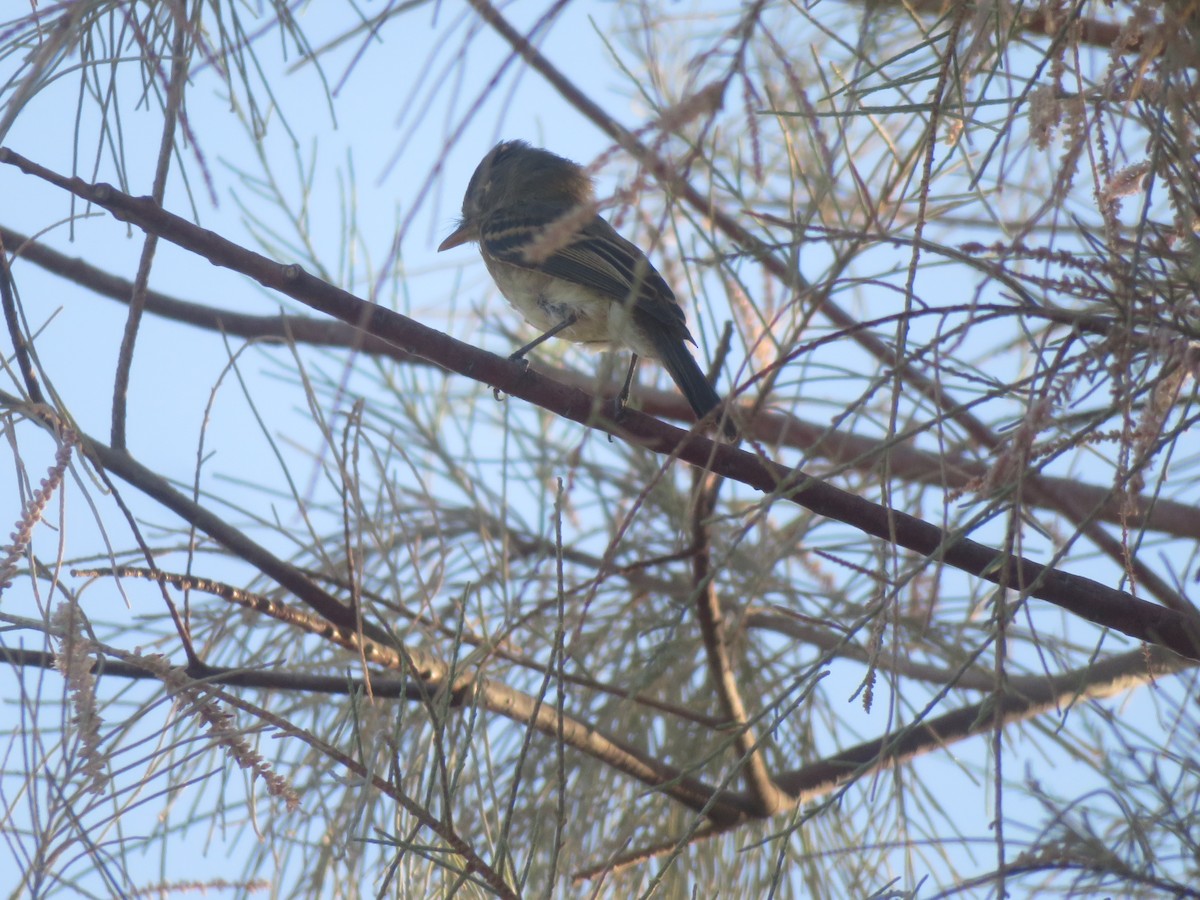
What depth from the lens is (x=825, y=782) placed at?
107 inches

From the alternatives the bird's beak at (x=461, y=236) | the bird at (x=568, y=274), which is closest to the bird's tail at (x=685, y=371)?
the bird at (x=568, y=274)

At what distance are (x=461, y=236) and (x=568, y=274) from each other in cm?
113

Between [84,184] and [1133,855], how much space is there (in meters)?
1.72

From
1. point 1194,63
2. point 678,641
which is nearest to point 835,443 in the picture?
point 678,641

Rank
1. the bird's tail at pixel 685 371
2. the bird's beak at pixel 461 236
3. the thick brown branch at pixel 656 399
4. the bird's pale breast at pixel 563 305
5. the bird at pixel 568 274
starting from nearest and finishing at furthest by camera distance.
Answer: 1. the thick brown branch at pixel 656 399
2. the bird's tail at pixel 685 371
3. the bird at pixel 568 274
4. the bird's pale breast at pixel 563 305
5. the bird's beak at pixel 461 236

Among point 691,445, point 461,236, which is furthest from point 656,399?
point 691,445

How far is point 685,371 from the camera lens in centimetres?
338

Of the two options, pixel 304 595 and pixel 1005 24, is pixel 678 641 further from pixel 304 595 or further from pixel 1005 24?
pixel 1005 24

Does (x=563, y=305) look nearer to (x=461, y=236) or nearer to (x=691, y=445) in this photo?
(x=461, y=236)

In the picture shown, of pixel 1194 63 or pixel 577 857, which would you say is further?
A: pixel 577 857

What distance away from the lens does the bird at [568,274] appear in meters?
3.43

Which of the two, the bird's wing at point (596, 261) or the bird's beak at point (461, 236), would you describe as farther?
the bird's beak at point (461, 236)

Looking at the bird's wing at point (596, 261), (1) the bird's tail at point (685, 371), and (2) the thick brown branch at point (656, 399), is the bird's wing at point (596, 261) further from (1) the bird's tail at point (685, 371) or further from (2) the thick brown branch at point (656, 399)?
(2) the thick brown branch at point (656, 399)

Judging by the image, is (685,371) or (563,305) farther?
(563,305)
